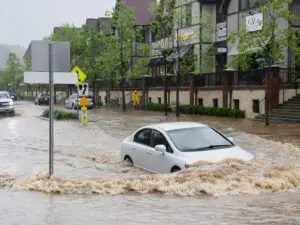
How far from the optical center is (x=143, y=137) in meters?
14.2

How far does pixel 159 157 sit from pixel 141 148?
43.0 inches

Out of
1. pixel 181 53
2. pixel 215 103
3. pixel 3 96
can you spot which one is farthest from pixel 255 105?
pixel 3 96

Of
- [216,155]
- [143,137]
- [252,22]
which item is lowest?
[216,155]

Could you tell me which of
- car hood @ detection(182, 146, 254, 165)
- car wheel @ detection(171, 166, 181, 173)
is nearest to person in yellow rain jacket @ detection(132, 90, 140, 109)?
car hood @ detection(182, 146, 254, 165)

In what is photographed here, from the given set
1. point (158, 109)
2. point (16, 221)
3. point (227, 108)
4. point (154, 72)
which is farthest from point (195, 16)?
point (16, 221)

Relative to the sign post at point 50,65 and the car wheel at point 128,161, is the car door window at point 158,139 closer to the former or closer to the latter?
the car wheel at point 128,161

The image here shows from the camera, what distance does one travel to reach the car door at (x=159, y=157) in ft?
41.0

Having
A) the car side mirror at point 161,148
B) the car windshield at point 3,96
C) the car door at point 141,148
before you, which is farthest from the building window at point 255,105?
the car side mirror at point 161,148

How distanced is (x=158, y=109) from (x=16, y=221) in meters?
40.4

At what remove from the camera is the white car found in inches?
481

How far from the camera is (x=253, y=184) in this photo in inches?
424

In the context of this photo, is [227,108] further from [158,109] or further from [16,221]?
[16,221]

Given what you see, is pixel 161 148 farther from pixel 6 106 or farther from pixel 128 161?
pixel 6 106

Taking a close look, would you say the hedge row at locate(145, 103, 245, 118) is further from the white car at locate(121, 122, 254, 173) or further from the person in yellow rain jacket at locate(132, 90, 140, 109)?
the white car at locate(121, 122, 254, 173)
